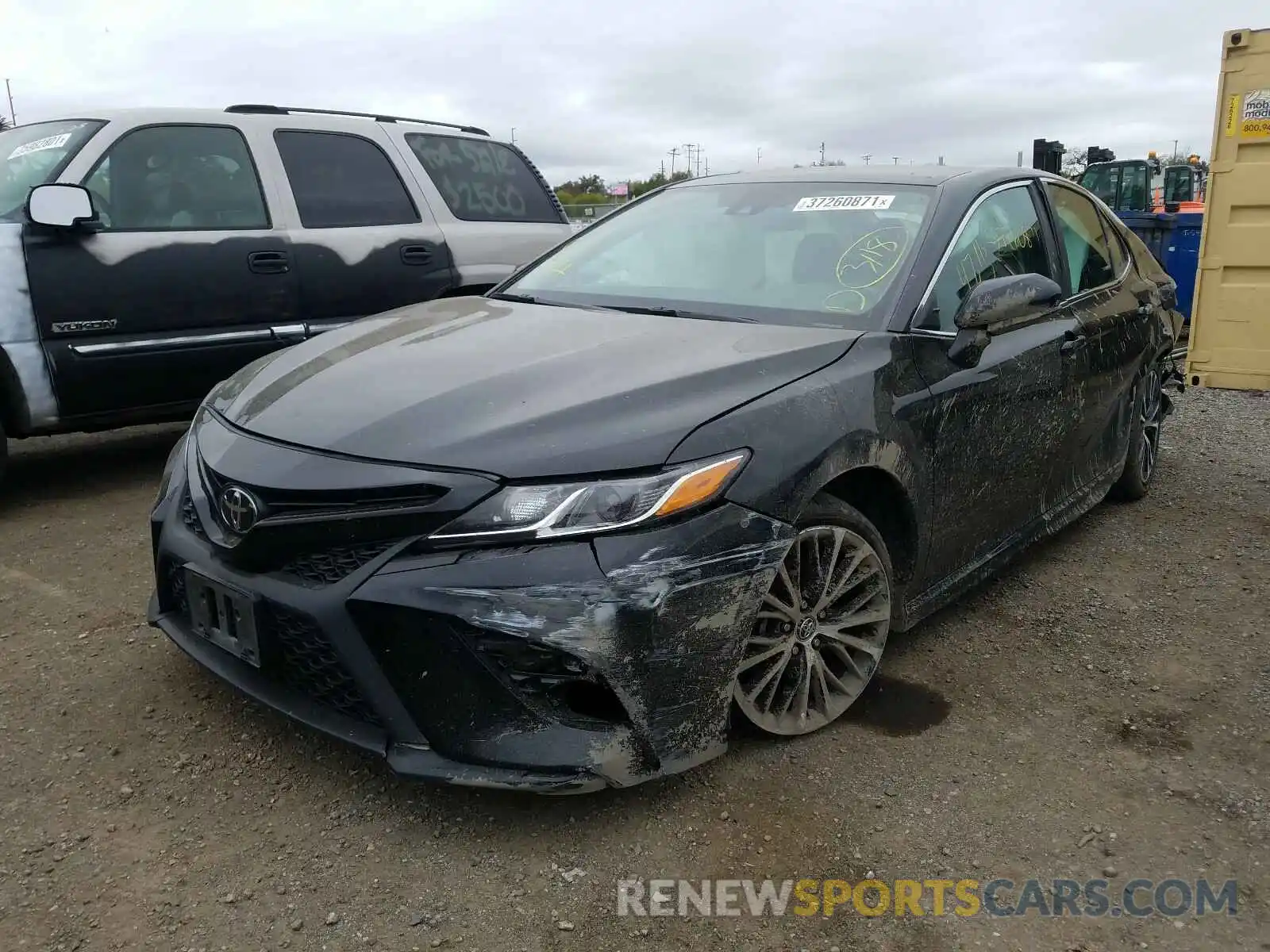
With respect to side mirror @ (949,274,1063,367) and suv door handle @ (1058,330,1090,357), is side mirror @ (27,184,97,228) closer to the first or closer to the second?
side mirror @ (949,274,1063,367)

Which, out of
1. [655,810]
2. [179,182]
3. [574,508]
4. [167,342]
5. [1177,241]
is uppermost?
[179,182]

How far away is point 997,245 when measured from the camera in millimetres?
3473

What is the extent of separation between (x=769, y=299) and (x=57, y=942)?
2420 mm

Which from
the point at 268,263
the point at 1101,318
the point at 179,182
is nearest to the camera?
the point at 1101,318

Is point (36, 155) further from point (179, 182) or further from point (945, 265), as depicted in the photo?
point (945, 265)

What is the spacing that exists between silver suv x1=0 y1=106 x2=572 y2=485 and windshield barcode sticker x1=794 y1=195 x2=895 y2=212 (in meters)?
2.74

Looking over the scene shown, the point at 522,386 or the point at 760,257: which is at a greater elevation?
the point at 760,257

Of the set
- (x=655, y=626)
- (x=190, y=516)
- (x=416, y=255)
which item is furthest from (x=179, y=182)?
(x=655, y=626)

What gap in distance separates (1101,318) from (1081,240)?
0.37 metres

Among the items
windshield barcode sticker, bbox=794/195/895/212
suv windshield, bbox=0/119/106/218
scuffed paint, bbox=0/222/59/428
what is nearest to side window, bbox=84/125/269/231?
suv windshield, bbox=0/119/106/218

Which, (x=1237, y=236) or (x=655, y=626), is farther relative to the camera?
(x=1237, y=236)

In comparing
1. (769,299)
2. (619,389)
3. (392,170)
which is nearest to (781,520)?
(619,389)

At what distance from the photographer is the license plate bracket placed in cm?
233

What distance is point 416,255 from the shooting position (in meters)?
5.50
